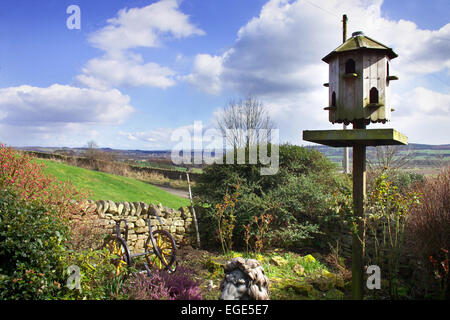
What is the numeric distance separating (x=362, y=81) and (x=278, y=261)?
362 cm

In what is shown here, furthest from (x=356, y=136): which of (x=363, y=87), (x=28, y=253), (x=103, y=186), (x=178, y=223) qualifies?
(x=103, y=186)

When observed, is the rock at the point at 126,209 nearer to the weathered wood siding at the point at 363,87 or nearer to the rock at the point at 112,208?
the rock at the point at 112,208

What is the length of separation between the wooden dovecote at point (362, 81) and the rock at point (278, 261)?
3.06m

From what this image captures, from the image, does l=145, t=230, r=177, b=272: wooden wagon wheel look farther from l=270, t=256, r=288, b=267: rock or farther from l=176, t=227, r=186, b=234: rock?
l=270, t=256, r=288, b=267: rock

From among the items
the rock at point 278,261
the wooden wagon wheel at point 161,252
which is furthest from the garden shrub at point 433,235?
the wooden wagon wheel at point 161,252

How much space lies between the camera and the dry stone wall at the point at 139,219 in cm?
666

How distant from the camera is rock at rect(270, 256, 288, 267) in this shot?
20.4ft

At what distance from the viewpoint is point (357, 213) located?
4.60m

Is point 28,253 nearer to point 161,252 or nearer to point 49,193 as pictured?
point 161,252

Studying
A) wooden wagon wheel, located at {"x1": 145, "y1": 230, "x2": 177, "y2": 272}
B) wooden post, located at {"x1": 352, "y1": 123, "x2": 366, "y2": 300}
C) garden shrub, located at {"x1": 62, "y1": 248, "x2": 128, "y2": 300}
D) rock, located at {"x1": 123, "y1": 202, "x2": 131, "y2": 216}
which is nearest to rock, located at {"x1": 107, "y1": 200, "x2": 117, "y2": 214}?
rock, located at {"x1": 123, "y1": 202, "x2": 131, "y2": 216}
